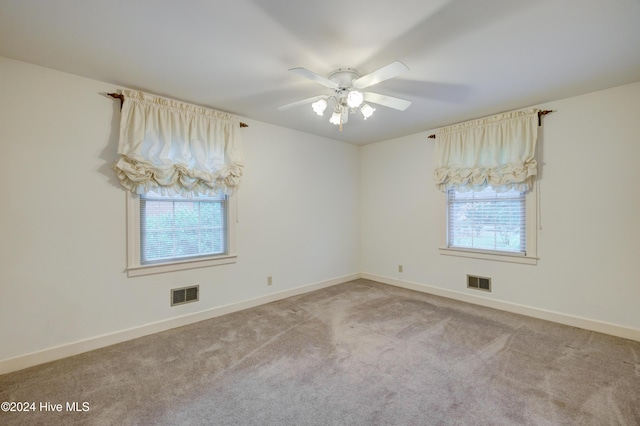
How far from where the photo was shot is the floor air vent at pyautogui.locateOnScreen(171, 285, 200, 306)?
3.13 meters

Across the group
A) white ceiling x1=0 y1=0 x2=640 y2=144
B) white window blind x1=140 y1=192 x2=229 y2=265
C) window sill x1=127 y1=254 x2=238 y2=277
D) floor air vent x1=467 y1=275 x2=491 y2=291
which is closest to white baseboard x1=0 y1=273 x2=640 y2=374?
floor air vent x1=467 y1=275 x2=491 y2=291

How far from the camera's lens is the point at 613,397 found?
192cm

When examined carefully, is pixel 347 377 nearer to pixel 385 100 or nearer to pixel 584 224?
pixel 385 100

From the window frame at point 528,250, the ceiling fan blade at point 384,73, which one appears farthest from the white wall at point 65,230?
the window frame at point 528,250

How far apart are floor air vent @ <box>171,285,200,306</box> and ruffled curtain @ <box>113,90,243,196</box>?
44.0 inches

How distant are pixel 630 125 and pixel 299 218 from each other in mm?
3940

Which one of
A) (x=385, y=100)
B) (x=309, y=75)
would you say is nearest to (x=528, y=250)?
(x=385, y=100)

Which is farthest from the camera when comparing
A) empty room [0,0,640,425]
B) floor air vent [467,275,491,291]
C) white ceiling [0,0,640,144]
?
floor air vent [467,275,491,291]

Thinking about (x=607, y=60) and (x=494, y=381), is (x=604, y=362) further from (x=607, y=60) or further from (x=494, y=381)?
(x=607, y=60)

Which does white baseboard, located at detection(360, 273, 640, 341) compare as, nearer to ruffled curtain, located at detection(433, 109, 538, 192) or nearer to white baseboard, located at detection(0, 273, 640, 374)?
white baseboard, located at detection(0, 273, 640, 374)

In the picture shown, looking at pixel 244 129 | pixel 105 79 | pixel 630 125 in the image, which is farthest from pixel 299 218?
pixel 630 125

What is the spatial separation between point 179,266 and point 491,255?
13.0 ft

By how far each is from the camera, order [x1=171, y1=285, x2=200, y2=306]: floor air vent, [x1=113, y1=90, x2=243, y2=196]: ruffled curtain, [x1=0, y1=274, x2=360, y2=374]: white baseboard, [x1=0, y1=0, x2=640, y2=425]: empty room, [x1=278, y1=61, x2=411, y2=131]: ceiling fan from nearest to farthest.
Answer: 1. [x1=0, y1=0, x2=640, y2=425]: empty room
2. [x1=278, y1=61, x2=411, y2=131]: ceiling fan
3. [x1=0, y1=274, x2=360, y2=374]: white baseboard
4. [x1=113, y1=90, x2=243, y2=196]: ruffled curtain
5. [x1=171, y1=285, x2=200, y2=306]: floor air vent

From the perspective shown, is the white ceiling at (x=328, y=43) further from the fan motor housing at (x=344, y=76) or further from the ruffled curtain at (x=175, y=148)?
the ruffled curtain at (x=175, y=148)
